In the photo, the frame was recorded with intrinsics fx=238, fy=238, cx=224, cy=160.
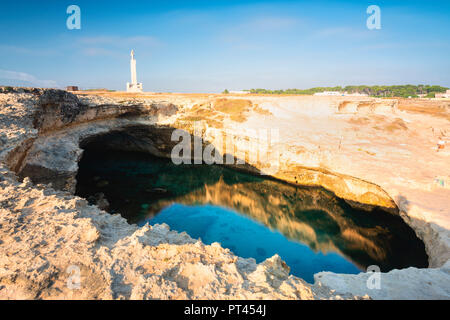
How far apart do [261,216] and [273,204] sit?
1550mm

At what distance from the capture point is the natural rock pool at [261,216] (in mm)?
9711

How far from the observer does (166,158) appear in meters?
23.0

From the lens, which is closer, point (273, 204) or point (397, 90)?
point (273, 204)

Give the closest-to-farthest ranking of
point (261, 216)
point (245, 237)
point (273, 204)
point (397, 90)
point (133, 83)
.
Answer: point (245, 237) < point (261, 216) < point (273, 204) < point (133, 83) < point (397, 90)

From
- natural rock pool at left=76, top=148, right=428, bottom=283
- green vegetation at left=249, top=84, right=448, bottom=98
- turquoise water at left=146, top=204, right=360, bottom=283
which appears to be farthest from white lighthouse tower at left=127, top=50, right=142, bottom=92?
turquoise water at left=146, top=204, right=360, bottom=283

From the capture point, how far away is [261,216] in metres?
13.1

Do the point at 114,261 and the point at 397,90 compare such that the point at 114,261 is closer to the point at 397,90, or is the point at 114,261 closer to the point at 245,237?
the point at 245,237

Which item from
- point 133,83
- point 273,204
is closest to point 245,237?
point 273,204

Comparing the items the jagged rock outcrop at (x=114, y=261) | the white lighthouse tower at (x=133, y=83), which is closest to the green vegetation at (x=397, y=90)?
the white lighthouse tower at (x=133, y=83)

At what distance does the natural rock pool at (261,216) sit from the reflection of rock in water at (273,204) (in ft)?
0.12

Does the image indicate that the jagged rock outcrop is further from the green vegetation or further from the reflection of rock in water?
the green vegetation

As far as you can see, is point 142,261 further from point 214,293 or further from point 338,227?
point 338,227
